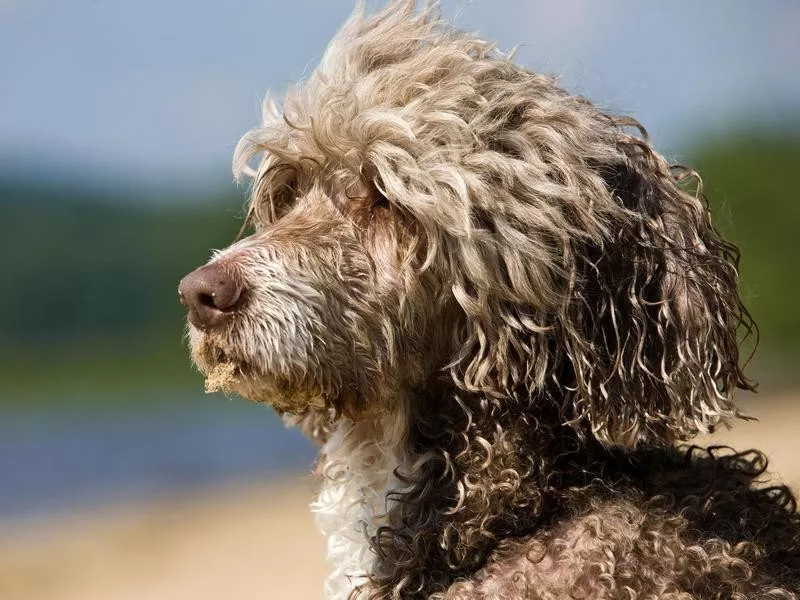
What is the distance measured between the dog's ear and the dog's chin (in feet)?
1.52

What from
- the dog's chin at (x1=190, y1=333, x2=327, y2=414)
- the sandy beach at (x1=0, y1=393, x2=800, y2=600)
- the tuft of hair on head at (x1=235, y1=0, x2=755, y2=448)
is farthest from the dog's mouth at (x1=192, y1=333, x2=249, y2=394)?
the sandy beach at (x1=0, y1=393, x2=800, y2=600)

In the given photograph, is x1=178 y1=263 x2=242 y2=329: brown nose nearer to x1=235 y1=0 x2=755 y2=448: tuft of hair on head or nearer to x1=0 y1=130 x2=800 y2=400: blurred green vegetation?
x1=235 y1=0 x2=755 y2=448: tuft of hair on head

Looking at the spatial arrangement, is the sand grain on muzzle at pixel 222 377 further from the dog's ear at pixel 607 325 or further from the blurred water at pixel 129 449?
the blurred water at pixel 129 449

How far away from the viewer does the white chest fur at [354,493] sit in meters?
3.67

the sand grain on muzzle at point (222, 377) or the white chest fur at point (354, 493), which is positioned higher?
the sand grain on muzzle at point (222, 377)

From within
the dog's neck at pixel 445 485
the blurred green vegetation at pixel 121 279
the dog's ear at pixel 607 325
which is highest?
the blurred green vegetation at pixel 121 279

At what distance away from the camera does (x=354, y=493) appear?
12.4ft

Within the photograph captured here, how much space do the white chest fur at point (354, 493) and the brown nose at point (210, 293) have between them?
0.62 metres

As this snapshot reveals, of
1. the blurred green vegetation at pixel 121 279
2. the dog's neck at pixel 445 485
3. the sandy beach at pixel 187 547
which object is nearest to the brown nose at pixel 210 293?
the dog's neck at pixel 445 485

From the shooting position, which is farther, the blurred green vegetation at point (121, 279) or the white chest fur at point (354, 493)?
the blurred green vegetation at point (121, 279)

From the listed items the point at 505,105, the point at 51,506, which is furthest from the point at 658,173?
the point at 51,506

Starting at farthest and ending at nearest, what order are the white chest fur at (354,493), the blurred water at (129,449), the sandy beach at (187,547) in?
the blurred water at (129,449)
the sandy beach at (187,547)
the white chest fur at (354,493)

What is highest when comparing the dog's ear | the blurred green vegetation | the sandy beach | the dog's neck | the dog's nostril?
the blurred green vegetation

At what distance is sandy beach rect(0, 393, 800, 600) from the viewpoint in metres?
12.2
